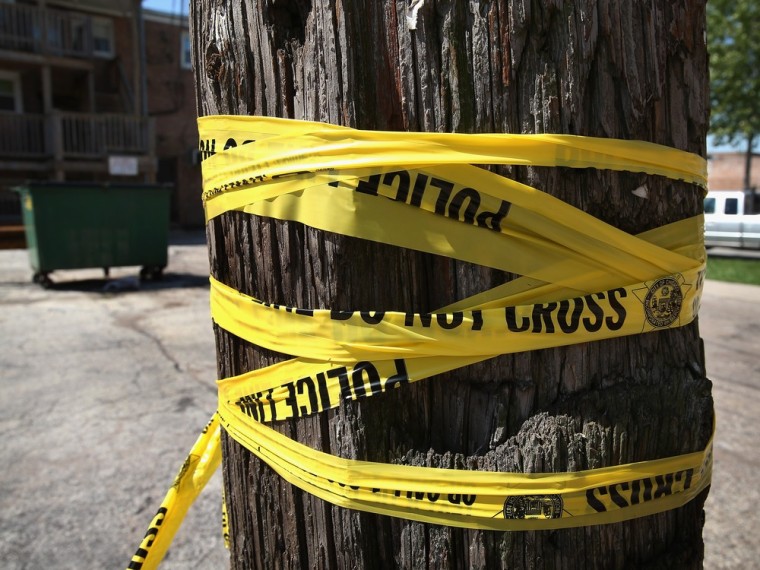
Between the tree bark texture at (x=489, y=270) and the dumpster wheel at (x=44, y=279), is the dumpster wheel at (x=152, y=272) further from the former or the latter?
the tree bark texture at (x=489, y=270)

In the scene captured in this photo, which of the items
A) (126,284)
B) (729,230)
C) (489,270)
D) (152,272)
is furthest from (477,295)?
(729,230)

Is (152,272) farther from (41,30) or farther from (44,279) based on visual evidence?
(41,30)

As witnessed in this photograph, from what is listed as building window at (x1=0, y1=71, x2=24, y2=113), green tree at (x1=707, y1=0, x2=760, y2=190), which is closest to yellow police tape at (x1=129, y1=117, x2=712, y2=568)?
→ green tree at (x1=707, y1=0, x2=760, y2=190)

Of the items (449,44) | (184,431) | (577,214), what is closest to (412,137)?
(449,44)

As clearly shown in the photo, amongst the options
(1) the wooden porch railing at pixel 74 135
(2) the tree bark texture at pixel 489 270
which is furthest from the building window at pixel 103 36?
(2) the tree bark texture at pixel 489 270

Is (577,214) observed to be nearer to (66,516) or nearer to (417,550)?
(417,550)

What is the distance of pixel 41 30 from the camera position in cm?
1950

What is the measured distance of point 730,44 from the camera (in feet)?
66.8

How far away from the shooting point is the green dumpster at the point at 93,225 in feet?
32.2

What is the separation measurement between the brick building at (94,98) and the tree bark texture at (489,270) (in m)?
19.0

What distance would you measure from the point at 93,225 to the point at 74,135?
1076 centimetres

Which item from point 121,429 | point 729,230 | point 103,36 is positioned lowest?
point 121,429

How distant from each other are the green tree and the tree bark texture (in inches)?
856

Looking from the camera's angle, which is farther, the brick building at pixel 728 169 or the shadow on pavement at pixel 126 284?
the brick building at pixel 728 169
